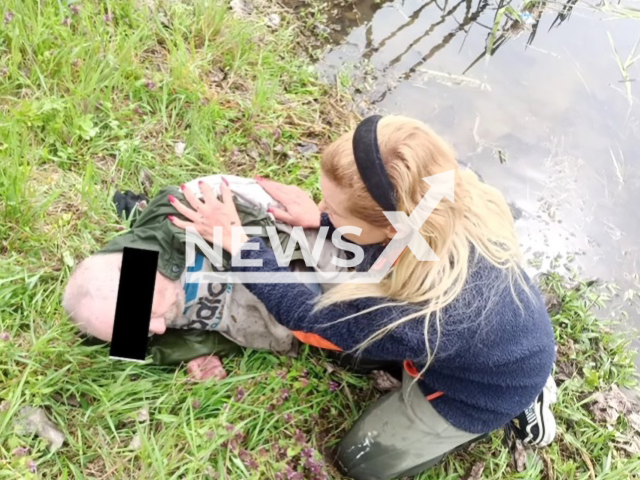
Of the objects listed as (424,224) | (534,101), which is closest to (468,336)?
(424,224)

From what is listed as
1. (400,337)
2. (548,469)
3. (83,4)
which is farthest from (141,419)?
(83,4)

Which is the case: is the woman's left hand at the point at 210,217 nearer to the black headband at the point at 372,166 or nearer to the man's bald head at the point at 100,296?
the man's bald head at the point at 100,296

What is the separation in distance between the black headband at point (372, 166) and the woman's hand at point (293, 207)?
68 centimetres

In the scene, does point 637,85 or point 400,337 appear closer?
point 400,337

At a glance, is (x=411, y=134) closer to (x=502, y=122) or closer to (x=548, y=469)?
(x=548, y=469)

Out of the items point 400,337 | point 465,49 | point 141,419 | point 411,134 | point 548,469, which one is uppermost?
point 411,134

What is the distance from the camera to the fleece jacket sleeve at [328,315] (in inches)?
71.9

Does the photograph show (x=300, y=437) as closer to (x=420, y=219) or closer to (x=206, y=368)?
(x=206, y=368)

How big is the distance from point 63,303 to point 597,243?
104 inches

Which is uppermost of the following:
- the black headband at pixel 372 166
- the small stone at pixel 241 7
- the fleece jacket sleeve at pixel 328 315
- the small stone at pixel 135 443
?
the black headband at pixel 372 166

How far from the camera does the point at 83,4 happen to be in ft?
9.54

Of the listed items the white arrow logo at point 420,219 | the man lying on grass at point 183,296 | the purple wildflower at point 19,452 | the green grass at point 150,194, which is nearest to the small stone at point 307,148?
the green grass at point 150,194

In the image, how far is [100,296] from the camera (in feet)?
6.69

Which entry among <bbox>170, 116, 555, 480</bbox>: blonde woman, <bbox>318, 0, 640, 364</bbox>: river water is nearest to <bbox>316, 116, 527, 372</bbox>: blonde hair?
<bbox>170, 116, 555, 480</bbox>: blonde woman
